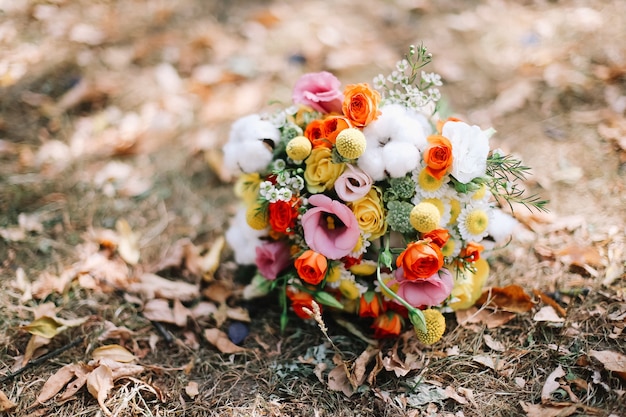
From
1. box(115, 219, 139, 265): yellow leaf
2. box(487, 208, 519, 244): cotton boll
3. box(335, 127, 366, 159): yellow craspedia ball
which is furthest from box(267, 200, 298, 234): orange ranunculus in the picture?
box(115, 219, 139, 265): yellow leaf

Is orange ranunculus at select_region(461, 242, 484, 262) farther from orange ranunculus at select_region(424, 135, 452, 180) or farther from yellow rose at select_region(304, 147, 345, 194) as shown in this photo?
yellow rose at select_region(304, 147, 345, 194)

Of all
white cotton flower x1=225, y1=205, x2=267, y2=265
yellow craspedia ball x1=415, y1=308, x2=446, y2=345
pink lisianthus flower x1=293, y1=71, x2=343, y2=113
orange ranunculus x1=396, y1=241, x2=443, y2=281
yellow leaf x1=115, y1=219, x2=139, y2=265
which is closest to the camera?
orange ranunculus x1=396, y1=241, x2=443, y2=281

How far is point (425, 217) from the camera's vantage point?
4.69 feet

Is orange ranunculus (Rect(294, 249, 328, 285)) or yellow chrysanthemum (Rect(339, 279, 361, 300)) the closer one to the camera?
Result: orange ranunculus (Rect(294, 249, 328, 285))

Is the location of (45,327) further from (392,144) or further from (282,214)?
(392,144)

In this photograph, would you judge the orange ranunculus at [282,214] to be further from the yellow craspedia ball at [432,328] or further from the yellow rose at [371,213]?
the yellow craspedia ball at [432,328]

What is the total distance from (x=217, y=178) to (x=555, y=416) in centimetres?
163

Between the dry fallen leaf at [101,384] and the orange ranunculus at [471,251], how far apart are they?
1.12 metres

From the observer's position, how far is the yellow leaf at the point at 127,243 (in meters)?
2.01

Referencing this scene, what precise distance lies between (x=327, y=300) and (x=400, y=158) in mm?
487

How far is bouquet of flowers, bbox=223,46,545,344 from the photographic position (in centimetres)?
147

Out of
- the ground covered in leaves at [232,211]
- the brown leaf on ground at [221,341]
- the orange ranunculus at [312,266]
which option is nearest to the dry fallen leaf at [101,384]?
the ground covered in leaves at [232,211]

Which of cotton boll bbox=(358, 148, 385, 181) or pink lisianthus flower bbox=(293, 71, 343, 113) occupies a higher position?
pink lisianthus flower bbox=(293, 71, 343, 113)

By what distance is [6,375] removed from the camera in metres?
1.58
